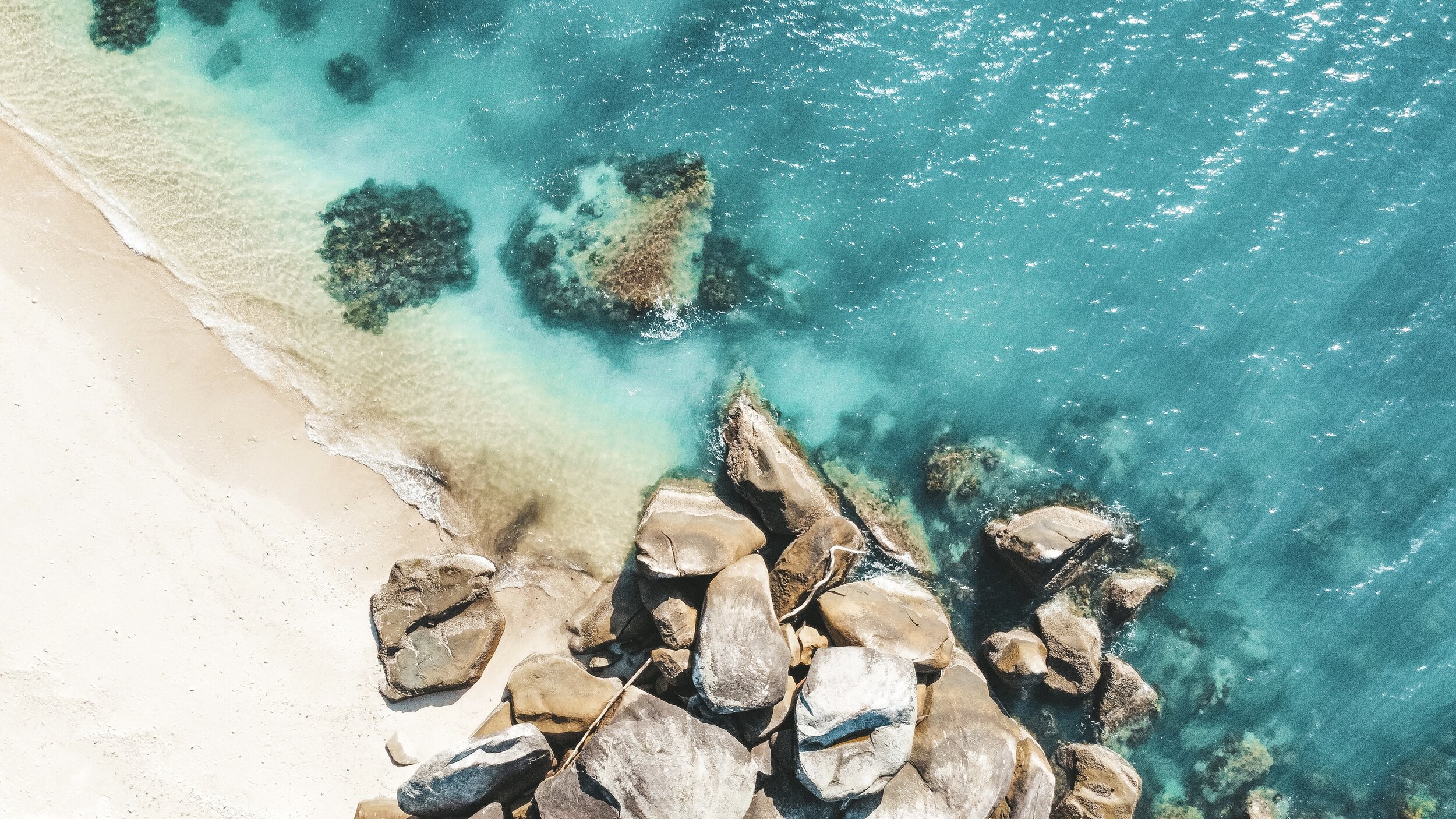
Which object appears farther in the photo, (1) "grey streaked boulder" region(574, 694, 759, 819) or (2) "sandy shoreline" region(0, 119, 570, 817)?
(2) "sandy shoreline" region(0, 119, 570, 817)

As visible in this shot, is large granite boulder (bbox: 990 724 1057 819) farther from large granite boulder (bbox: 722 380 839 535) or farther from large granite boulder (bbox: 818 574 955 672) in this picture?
large granite boulder (bbox: 722 380 839 535)

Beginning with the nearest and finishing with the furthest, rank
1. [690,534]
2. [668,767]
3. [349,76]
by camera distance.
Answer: [668,767], [690,534], [349,76]

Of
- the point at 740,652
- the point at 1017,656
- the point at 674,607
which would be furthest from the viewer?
the point at 1017,656

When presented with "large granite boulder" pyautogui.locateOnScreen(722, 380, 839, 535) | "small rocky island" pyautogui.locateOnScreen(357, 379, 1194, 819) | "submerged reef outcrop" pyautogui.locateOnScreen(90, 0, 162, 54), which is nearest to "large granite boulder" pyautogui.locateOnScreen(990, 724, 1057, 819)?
"small rocky island" pyautogui.locateOnScreen(357, 379, 1194, 819)

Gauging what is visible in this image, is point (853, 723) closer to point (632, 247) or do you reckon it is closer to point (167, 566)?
point (632, 247)

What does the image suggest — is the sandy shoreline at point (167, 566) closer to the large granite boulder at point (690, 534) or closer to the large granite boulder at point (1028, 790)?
the large granite boulder at point (690, 534)

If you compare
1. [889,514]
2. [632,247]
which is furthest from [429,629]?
[889,514]
